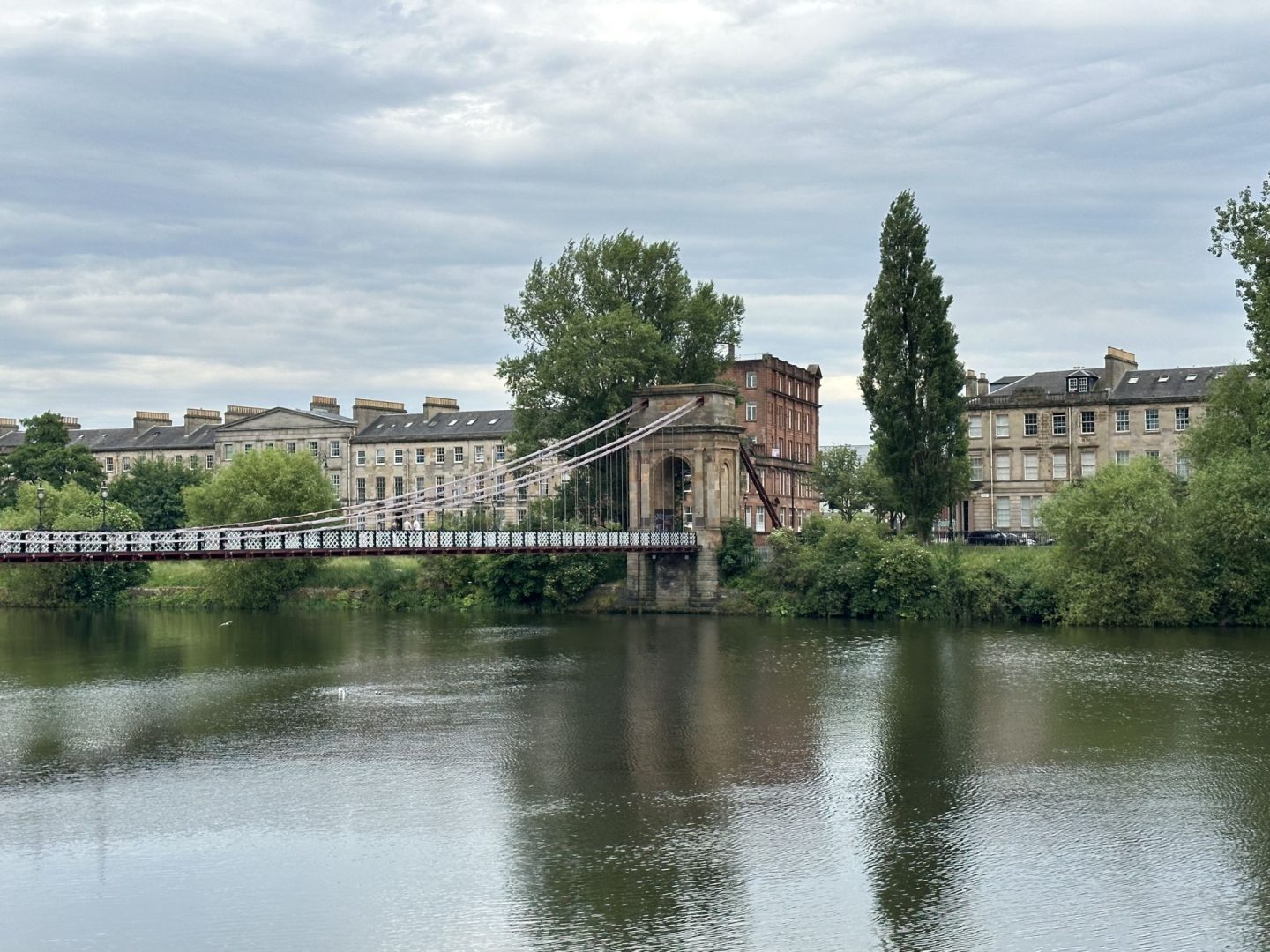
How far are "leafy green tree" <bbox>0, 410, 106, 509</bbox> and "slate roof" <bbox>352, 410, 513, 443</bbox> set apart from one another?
1689 cm

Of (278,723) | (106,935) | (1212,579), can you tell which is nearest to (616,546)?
(1212,579)

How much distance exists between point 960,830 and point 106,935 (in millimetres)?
12724

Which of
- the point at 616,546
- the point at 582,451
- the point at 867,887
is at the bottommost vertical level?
the point at 867,887

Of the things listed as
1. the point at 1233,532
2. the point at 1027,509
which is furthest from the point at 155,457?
the point at 1233,532

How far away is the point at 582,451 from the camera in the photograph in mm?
66500

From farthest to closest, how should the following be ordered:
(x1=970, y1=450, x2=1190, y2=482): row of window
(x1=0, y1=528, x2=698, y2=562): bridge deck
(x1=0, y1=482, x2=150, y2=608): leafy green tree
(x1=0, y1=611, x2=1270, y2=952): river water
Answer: (x1=970, y1=450, x2=1190, y2=482): row of window → (x1=0, y1=482, x2=150, y2=608): leafy green tree → (x1=0, y1=528, x2=698, y2=562): bridge deck → (x1=0, y1=611, x2=1270, y2=952): river water

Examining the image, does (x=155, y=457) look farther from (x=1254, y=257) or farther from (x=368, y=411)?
(x=1254, y=257)

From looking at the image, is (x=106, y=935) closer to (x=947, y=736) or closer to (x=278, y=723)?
(x=278, y=723)

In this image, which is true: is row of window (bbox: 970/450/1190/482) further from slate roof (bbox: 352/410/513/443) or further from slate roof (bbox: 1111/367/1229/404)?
slate roof (bbox: 352/410/513/443)

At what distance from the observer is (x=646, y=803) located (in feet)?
82.5

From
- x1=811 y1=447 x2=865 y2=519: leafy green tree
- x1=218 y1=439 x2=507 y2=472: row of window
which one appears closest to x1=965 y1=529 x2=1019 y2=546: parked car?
x1=811 y1=447 x2=865 y2=519: leafy green tree

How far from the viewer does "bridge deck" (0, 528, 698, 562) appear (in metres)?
46.6

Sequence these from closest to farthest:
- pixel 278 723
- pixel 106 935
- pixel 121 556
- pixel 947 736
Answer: pixel 106 935 < pixel 947 736 < pixel 278 723 < pixel 121 556

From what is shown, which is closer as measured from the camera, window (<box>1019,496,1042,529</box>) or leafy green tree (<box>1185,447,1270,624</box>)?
leafy green tree (<box>1185,447,1270,624</box>)
